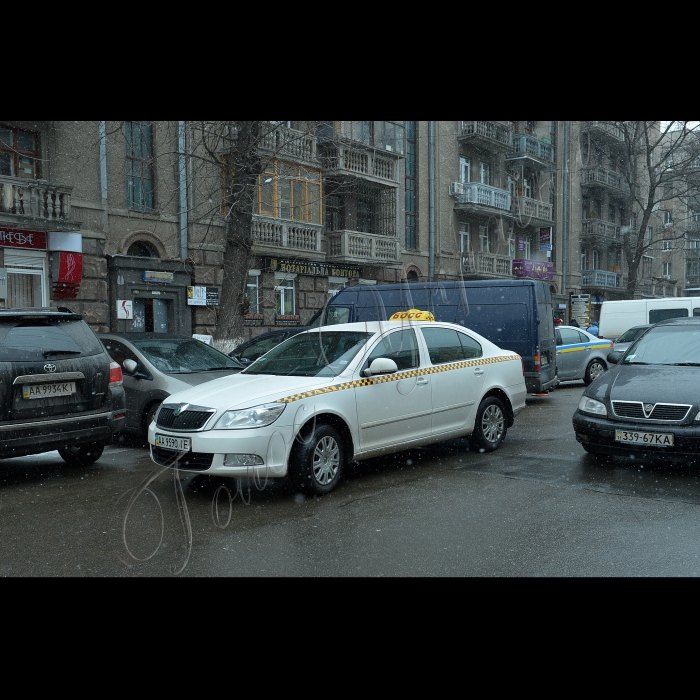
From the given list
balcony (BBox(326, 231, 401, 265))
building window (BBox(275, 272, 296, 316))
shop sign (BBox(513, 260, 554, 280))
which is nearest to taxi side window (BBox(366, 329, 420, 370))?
building window (BBox(275, 272, 296, 316))

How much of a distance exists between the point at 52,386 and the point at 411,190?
81.0 feet

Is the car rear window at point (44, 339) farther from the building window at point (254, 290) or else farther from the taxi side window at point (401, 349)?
the building window at point (254, 290)

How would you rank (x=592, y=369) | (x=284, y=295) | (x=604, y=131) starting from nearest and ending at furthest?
(x=592, y=369), (x=284, y=295), (x=604, y=131)

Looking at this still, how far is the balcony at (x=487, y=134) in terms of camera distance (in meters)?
32.0

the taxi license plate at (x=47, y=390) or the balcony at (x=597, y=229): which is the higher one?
the balcony at (x=597, y=229)

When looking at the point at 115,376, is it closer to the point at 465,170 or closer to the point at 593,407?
the point at 593,407

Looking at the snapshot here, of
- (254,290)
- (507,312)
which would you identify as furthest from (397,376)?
(254,290)

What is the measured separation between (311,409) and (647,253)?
5062 cm

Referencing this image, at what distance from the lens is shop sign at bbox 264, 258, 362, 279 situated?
2441 centimetres

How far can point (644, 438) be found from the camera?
22.7ft

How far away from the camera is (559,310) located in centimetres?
3969

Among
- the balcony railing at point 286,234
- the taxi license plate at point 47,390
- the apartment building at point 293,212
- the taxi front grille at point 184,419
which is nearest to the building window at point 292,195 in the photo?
the apartment building at point 293,212

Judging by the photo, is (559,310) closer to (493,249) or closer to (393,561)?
Answer: (493,249)

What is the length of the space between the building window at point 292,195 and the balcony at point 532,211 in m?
13.8
